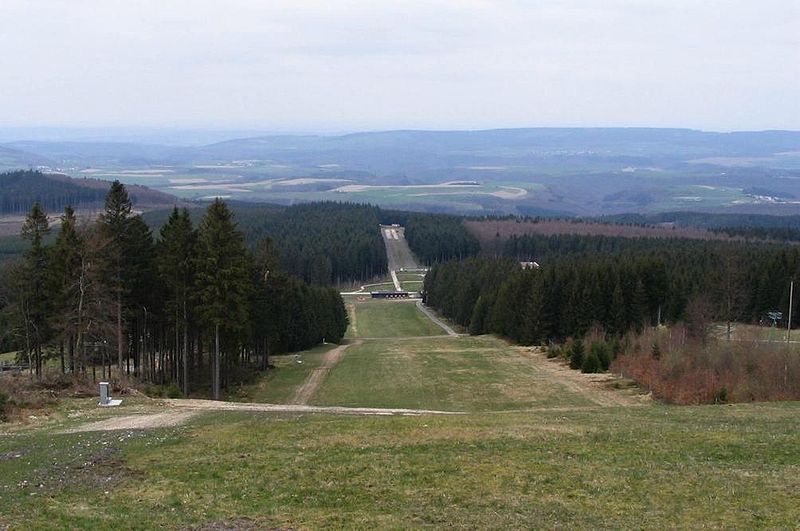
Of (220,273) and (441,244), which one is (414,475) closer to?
(220,273)

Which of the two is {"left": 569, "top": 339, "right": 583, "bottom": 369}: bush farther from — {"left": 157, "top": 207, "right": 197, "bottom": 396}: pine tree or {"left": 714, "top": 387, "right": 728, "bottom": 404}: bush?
{"left": 157, "top": 207, "right": 197, "bottom": 396}: pine tree

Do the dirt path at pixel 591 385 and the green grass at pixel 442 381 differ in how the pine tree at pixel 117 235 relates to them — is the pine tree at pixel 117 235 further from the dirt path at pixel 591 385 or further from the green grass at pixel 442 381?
the dirt path at pixel 591 385

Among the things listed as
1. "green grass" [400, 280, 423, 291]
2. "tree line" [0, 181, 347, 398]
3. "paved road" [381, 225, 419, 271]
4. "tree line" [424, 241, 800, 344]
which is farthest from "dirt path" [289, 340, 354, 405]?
"paved road" [381, 225, 419, 271]

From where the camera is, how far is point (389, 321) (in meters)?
105

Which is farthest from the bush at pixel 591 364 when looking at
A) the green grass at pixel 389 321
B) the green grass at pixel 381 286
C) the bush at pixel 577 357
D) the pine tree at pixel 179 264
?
the green grass at pixel 381 286

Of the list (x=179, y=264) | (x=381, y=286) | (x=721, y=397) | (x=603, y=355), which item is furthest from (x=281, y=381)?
(x=381, y=286)

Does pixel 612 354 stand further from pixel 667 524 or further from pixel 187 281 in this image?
pixel 667 524

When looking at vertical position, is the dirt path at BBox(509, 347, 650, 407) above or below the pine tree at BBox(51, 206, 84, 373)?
below

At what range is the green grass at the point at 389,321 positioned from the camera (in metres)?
95.1

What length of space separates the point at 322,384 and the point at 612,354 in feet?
63.2

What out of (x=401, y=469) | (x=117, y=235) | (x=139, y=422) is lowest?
(x=139, y=422)

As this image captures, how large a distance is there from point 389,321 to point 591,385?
2359 inches

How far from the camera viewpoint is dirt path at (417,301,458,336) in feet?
310

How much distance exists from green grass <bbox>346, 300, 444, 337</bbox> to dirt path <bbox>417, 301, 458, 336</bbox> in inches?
27.6
